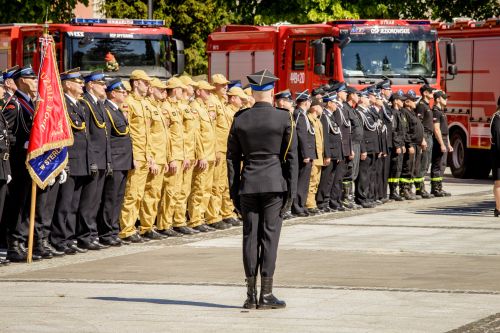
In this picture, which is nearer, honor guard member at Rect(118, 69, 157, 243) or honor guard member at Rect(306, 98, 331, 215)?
honor guard member at Rect(118, 69, 157, 243)

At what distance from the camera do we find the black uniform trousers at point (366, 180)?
76.8ft

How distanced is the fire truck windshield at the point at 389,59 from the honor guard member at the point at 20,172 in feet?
46.5

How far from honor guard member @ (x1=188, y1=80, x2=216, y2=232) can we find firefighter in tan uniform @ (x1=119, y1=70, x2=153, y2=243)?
4.58 ft

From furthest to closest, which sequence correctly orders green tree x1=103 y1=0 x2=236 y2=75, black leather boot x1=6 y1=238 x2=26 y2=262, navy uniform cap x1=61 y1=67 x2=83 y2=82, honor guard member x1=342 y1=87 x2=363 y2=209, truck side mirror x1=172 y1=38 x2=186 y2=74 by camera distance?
green tree x1=103 y1=0 x2=236 y2=75 < truck side mirror x1=172 y1=38 x2=186 y2=74 < honor guard member x1=342 y1=87 x2=363 y2=209 < navy uniform cap x1=61 y1=67 x2=83 y2=82 < black leather boot x1=6 y1=238 x2=26 y2=262

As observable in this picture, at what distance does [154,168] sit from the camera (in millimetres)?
18047

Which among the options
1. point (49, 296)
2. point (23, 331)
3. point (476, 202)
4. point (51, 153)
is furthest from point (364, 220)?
point (23, 331)

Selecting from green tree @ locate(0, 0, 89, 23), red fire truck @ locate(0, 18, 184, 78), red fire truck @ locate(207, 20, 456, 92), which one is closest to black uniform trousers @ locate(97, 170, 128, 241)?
red fire truck @ locate(207, 20, 456, 92)

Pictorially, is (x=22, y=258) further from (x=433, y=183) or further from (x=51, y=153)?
(x=433, y=183)

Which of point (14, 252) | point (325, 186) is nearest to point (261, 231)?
point (14, 252)

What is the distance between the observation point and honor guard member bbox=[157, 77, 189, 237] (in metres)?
18.6

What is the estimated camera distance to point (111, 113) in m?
17.2

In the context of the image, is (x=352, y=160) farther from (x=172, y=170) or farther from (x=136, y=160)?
(x=136, y=160)

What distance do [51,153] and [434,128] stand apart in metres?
11.2

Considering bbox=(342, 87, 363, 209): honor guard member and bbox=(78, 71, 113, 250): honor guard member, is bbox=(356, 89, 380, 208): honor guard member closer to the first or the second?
bbox=(342, 87, 363, 209): honor guard member
